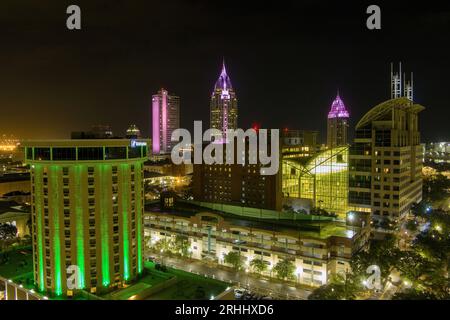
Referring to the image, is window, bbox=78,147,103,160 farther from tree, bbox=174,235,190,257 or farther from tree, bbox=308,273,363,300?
tree, bbox=308,273,363,300

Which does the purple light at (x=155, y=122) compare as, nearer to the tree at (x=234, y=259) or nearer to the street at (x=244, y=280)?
the street at (x=244, y=280)

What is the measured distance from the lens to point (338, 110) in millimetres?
111562

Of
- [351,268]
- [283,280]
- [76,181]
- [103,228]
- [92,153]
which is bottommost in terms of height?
[283,280]

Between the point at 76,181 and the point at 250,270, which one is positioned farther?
the point at 250,270

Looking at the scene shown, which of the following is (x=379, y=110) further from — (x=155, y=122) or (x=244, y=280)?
(x=155, y=122)

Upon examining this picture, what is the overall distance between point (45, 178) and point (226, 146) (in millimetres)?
34413

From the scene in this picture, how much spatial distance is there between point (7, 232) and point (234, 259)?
2452 centimetres

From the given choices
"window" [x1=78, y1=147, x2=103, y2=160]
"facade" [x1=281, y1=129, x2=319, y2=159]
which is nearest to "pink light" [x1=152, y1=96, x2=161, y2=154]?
"facade" [x1=281, y1=129, x2=319, y2=159]

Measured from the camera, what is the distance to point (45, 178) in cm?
2328

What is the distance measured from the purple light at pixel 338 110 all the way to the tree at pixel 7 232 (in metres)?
93.1
